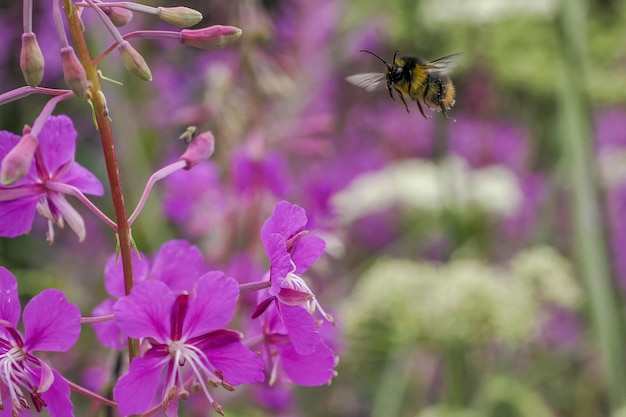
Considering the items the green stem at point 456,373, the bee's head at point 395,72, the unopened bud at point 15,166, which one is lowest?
the green stem at point 456,373

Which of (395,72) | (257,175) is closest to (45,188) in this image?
(395,72)

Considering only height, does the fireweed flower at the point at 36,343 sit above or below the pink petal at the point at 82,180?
below

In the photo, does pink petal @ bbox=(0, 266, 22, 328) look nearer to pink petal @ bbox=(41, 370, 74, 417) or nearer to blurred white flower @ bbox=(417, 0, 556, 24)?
pink petal @ bbox=(41, 370, 74, 417)

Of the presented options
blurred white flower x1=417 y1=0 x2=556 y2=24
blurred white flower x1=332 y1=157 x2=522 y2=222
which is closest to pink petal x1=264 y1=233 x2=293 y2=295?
blurred white flower x1=332 y1=157 x2=522 y2=222

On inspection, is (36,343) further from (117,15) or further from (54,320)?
(117,15)

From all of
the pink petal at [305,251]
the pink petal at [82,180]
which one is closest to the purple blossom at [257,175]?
the pink petal at [82,180]

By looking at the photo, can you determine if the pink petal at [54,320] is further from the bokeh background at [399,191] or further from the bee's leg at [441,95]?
the bee's leg at [441,95]
